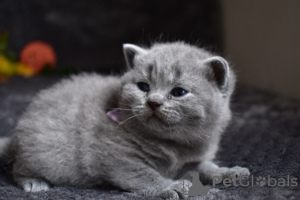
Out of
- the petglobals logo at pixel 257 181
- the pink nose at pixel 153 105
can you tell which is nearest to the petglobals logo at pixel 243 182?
the petglobals logo at pixel 257 181

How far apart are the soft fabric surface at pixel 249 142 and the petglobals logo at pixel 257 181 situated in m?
0.02

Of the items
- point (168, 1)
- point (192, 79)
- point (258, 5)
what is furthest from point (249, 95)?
point (192, 79)

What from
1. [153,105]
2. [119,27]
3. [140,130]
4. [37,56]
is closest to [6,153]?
[140,130]

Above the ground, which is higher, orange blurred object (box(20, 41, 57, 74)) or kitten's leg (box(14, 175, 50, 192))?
orange blurred object (box(20, 41, 57, 74))

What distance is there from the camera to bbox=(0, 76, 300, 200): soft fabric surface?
1.43 m

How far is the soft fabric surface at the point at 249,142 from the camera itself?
1.43 meters

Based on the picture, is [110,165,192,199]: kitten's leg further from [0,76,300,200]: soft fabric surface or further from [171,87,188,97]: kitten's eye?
[171,87,188,97]: kitten's eye

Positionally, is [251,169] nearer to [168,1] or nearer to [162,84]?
[162,84]

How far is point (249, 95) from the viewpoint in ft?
9.50

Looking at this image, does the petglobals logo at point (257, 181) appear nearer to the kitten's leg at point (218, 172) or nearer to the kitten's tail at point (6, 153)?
the kitten's leg at point (218, 172)

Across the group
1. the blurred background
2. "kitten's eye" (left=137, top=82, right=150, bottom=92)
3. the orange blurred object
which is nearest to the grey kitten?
"kitten's eye" (left=137, top=82, right=150, bottom=92)

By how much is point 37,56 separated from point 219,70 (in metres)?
2.16

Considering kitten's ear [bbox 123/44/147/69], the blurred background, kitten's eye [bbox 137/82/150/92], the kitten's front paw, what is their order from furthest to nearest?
the blurred background
kitten's ear [bbox 123/44/147/69]
kitten's eye [bbox 137/82/150/92]
the kitten's front paw

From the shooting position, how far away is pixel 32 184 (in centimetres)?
155
